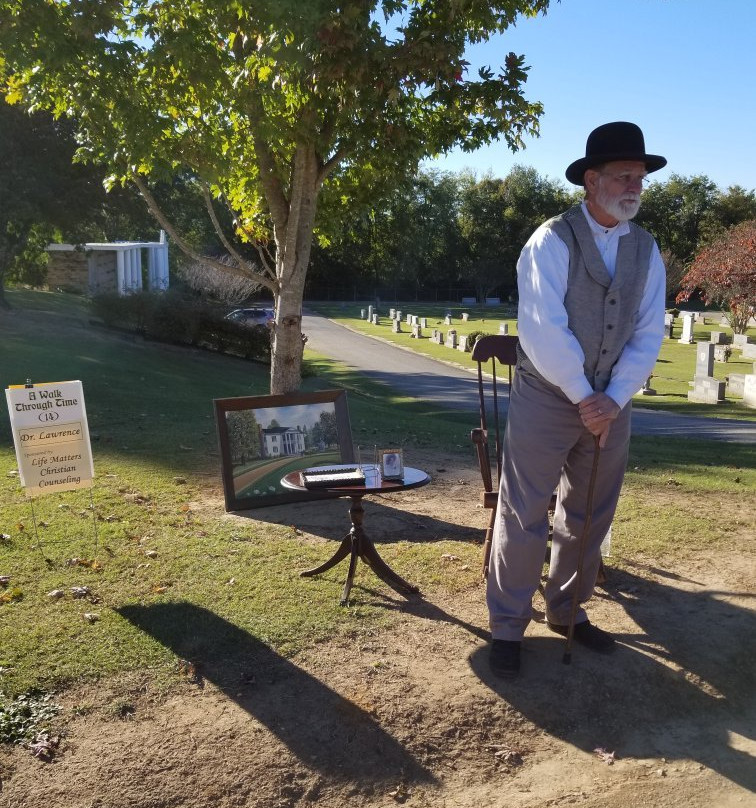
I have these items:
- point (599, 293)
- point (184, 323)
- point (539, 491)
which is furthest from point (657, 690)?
point (184, 323)

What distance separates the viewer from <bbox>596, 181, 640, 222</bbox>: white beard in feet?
12.4

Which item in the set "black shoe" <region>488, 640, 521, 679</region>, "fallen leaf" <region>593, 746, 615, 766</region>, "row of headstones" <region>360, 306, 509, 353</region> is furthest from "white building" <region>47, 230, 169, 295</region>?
"fallen leaf" <region>593, 746, 615, 766</region>

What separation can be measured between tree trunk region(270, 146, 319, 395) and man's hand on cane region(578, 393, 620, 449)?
11.8 feet

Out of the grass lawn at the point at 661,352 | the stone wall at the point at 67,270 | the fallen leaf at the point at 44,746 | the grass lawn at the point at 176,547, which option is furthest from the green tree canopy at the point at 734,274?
the fallen leaf at the point at 44,746

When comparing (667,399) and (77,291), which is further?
(77,291)

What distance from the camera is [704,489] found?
7598 millimetres

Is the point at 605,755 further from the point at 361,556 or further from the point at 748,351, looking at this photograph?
the point at 748,351

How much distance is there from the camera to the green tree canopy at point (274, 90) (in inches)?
233

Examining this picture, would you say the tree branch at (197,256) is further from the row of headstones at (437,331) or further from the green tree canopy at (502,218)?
the green tree canopy at (502,218)

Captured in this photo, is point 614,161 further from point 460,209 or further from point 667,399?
point 460,209

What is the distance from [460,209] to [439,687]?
67.0 meters

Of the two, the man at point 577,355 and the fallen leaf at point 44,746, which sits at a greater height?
the man at point 577,355

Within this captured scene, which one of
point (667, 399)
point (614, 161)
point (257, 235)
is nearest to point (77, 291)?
point (667, 399)

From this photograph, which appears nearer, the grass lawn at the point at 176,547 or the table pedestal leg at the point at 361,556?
the grass lawn at the point at 176,547
